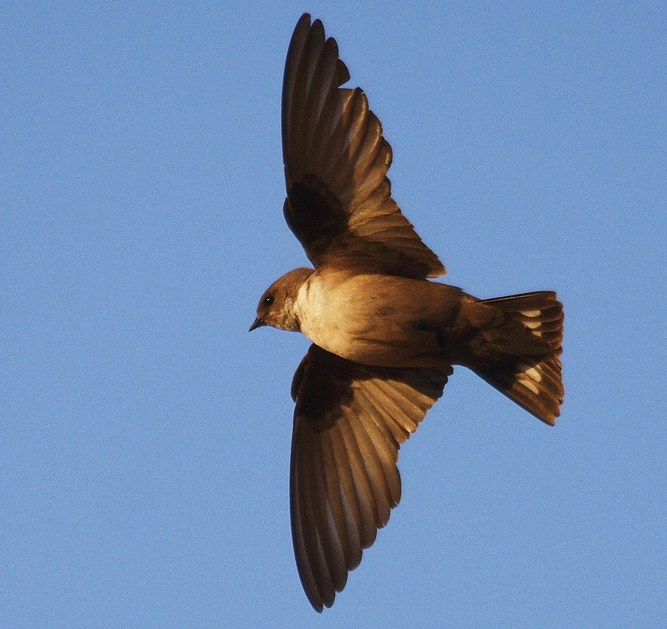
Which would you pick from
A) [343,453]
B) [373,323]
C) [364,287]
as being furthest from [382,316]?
[343,453]

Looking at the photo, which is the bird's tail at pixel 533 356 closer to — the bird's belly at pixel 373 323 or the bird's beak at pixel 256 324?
the bird's belly at pixel 373 323

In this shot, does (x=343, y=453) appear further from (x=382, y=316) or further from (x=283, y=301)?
(x=382, y=316)

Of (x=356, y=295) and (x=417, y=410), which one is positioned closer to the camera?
(x=356, y=295)

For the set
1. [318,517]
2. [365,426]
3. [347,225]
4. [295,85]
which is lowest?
[318,517]

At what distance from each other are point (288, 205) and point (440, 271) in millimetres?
1048

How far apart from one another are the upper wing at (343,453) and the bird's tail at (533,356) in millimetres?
679

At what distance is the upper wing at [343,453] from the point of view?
8.97 metres

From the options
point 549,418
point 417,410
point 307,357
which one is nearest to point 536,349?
point 549,418

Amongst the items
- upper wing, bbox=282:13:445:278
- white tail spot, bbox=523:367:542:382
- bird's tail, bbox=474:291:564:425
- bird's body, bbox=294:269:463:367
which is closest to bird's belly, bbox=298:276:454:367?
bird's body, bbox=294:269:463:367

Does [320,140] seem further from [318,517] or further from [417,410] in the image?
[318,517]

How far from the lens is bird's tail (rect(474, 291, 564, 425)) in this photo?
820 cm

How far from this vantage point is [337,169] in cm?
836

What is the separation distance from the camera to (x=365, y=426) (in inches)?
361

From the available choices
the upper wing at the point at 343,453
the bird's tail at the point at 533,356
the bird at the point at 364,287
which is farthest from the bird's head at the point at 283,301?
the bird's tail at the point at 533,356
